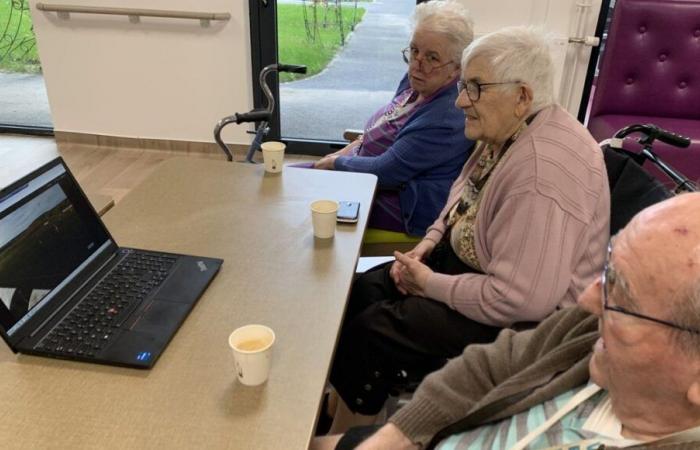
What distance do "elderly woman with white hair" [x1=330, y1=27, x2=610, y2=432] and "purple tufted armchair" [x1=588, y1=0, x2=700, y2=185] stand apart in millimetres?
1577

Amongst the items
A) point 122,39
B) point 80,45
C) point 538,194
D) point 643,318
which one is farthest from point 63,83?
point 643,318

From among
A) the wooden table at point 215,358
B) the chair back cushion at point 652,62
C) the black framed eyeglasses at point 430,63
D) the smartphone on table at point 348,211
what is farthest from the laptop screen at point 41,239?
the chair back cushion at point 652,62

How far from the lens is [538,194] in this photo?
49.6 inches

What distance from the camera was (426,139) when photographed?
1.92 metres

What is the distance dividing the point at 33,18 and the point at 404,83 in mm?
2775

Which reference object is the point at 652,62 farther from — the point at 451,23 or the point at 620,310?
the point at 620,310

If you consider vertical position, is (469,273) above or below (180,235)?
below

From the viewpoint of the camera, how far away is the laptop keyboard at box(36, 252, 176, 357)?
3.26ft

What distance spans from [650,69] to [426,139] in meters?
1.73

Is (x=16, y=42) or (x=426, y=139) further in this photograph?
(x=16, y=42)

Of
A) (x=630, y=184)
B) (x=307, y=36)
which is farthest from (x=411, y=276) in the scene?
(x=307, y=36)

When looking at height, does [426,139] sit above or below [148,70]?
above

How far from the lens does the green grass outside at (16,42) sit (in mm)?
4051

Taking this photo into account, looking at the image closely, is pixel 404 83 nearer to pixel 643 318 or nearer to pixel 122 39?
pixel 643 318
